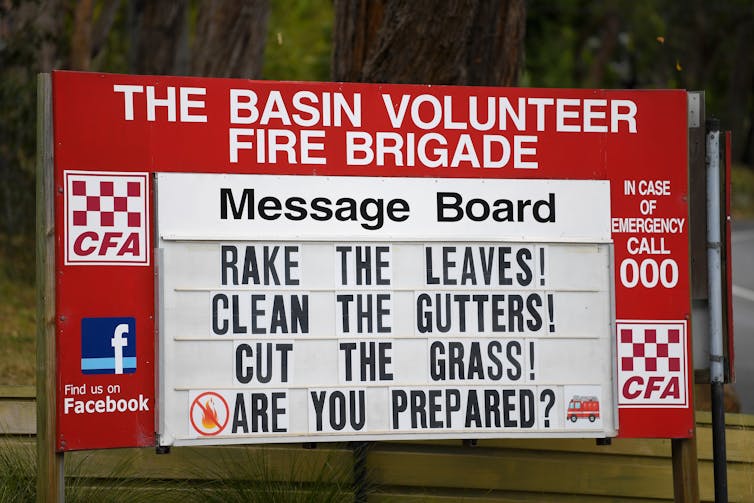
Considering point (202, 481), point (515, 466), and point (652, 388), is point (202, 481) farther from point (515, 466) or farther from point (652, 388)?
point (652, 388)

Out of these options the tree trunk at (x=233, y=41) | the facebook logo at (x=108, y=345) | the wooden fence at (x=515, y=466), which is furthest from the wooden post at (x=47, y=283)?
the tree trunk at (x=233, y=41)

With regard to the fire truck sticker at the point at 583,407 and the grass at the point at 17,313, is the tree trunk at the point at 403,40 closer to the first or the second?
the fire truck sticker at the point at 583,407

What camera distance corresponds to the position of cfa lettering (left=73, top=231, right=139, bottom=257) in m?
5.45

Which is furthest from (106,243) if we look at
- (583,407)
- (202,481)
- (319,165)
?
(583,407)

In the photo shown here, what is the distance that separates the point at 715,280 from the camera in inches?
237

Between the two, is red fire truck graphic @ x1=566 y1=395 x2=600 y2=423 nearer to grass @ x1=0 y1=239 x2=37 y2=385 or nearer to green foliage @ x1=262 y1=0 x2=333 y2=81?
grass @ x1=0 y1=239 x2=37 y2=385

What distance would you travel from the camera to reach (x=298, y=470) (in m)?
6.52

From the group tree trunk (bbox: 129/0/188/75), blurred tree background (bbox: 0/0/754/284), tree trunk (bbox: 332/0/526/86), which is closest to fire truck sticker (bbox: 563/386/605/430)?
blurred tree background (bbox: 0/0/754/284)

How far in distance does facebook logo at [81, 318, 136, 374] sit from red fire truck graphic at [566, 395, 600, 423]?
2.08 metres

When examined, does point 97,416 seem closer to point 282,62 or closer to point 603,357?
point 603,357

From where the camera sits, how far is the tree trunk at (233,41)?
16.0 metres

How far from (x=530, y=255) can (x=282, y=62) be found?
65.0 ft

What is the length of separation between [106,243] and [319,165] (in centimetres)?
105

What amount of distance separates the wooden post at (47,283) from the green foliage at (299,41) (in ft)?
56.7
